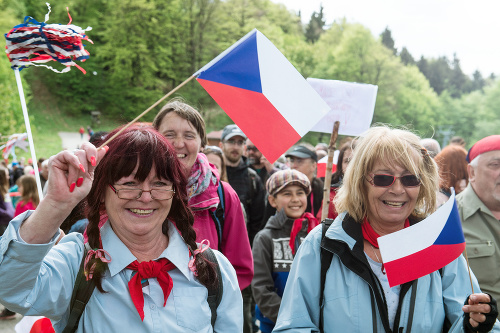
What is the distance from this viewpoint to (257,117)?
248cm

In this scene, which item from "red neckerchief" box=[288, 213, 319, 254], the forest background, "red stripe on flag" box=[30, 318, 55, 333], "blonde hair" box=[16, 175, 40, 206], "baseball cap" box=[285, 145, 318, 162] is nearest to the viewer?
"red stripe on flag" box=[30, 318, 55, 333]

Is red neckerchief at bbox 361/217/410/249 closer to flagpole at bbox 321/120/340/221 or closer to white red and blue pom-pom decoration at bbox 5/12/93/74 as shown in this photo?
flagpole at bbox 321/120/340/221

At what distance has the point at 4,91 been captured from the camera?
25516mm

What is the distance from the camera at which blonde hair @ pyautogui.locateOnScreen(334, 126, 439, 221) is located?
2410 mm

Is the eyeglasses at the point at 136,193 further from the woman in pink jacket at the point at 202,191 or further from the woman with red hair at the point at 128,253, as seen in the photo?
the woman in pink jacket at the point at 202,191

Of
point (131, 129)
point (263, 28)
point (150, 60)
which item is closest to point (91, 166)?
point (131, 129)

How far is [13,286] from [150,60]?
1491 inches

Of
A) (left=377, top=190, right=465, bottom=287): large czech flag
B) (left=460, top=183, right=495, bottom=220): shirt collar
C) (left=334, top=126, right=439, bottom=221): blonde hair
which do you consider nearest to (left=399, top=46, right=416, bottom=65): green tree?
(left=460, top=183, right=495, bottom=220): shirt collar

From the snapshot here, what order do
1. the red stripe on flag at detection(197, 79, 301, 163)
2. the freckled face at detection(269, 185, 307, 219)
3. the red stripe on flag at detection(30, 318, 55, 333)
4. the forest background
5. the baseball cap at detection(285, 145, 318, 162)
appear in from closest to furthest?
the red stripe on flag at detection(30, 318, 55, 333) < the red stripe on flag at detection(197, 79, 301, 163) < the freckled face at detection(269, 185, 307, 219) < the baseball cap at detection(285, 145, 318, 162) < the forest background

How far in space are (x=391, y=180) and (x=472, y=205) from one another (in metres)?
1.48

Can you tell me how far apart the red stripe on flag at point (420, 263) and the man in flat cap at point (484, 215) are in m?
1.33

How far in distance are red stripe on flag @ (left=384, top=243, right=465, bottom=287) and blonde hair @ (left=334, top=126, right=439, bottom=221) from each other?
379 mm

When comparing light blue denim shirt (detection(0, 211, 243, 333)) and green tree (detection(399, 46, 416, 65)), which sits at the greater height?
green tree (detection(399, 46, 416, 65))

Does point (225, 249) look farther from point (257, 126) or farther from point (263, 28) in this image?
point (263, 28)
